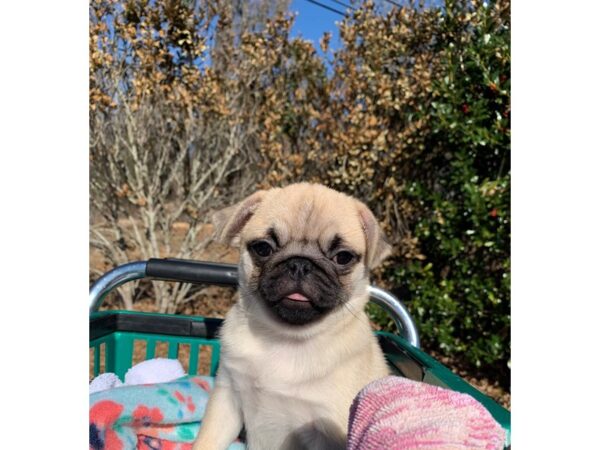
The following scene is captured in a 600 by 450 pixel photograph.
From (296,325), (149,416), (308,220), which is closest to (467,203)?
(308,220)

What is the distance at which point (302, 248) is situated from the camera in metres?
1.64

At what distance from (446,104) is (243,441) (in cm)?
248

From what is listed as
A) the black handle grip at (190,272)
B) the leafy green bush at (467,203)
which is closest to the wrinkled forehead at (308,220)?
the black handle grip at (190,272)

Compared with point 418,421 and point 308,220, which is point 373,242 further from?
point 418,421

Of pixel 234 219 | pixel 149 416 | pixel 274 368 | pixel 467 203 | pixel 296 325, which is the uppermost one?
pixel 467 203

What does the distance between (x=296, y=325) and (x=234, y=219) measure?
0.43m

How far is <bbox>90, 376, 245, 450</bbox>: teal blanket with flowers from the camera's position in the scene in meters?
1.67

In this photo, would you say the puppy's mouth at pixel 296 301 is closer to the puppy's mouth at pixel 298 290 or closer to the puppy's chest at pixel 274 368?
the puppy's mouth at pixel 298 290

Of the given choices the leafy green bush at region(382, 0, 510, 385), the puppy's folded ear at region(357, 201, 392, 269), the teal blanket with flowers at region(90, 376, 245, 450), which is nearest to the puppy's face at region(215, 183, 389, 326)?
the puppy's folded ear at region(357, 201, 392, 269)

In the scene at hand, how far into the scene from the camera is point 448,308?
11.3 ft

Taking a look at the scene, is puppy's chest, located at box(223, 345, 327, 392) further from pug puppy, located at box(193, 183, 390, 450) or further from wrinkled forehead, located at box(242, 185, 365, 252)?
wrinkled forehead, located at box(242, 185, 365, 252)

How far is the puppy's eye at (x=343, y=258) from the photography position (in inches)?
65.6
